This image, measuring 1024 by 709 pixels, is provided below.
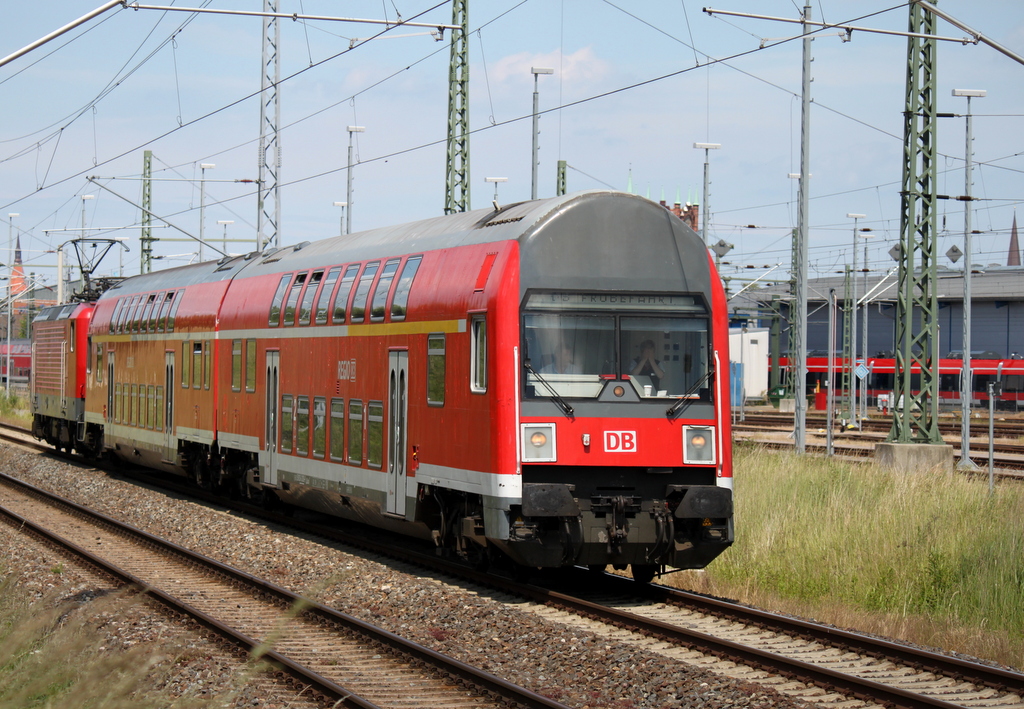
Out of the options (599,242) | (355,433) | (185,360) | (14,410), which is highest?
(599,242)

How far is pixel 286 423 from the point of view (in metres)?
17.4

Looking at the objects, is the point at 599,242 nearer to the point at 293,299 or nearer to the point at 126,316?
the point at 293,299

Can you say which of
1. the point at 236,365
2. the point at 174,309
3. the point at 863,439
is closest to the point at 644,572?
the point at 236,365

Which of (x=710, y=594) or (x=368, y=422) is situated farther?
(x=368, y=422)

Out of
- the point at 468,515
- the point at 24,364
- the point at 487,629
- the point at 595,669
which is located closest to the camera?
the point at 595,669

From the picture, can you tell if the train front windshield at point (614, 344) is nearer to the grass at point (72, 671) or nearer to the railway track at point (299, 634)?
the railway track at point (299, 634)

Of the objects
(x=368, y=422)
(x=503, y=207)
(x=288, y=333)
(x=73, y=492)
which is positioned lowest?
(x=73, y=492)

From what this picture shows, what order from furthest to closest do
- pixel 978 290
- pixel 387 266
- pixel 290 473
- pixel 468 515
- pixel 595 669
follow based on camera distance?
pixel 978 290 → pixel 290 473 → pixel 387 266 → pixel 468 515 → pixel 595 669

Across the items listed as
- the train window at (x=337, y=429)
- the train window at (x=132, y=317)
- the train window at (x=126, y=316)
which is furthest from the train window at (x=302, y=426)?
the train window at (x=126, y=316)

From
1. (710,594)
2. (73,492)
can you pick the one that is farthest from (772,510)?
(73,492)

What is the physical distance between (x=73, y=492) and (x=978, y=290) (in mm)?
66452

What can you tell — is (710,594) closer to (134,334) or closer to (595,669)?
(595,669)

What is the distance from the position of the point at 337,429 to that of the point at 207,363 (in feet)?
19.7

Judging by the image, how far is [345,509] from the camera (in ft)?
51.5
